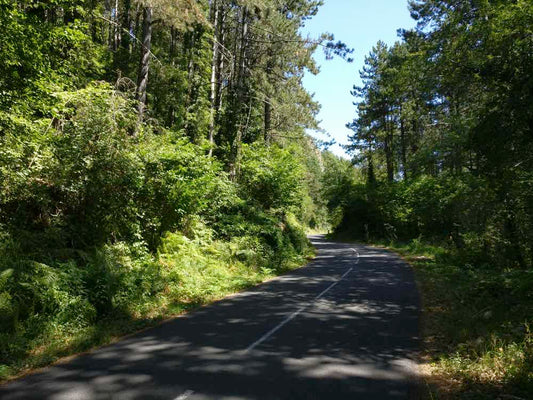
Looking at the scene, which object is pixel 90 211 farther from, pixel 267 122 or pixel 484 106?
pixel 267 122

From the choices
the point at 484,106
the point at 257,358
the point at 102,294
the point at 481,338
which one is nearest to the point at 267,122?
the point at 484,106

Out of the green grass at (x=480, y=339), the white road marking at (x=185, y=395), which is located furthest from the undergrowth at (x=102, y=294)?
the green grass at (x=480, y=339)

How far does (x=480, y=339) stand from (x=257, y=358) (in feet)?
12.9

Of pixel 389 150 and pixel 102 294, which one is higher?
pixel 389 150

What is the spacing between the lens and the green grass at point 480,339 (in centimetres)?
482

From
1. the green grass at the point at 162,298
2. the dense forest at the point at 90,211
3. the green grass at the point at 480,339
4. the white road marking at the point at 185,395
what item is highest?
the dense forest at the point at 90,211

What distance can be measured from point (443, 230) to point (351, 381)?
27.0 metres

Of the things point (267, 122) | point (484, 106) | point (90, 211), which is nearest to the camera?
point (90, 211)

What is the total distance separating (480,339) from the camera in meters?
6.23

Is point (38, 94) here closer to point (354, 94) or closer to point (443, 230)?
point (443, 230)

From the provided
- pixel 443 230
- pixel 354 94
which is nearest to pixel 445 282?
pixel 443 230

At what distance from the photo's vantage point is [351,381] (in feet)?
16.5

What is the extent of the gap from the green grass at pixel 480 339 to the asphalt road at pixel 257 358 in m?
0.44

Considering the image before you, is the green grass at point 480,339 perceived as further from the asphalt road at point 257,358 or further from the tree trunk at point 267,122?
the tree trunk at point 267,122
